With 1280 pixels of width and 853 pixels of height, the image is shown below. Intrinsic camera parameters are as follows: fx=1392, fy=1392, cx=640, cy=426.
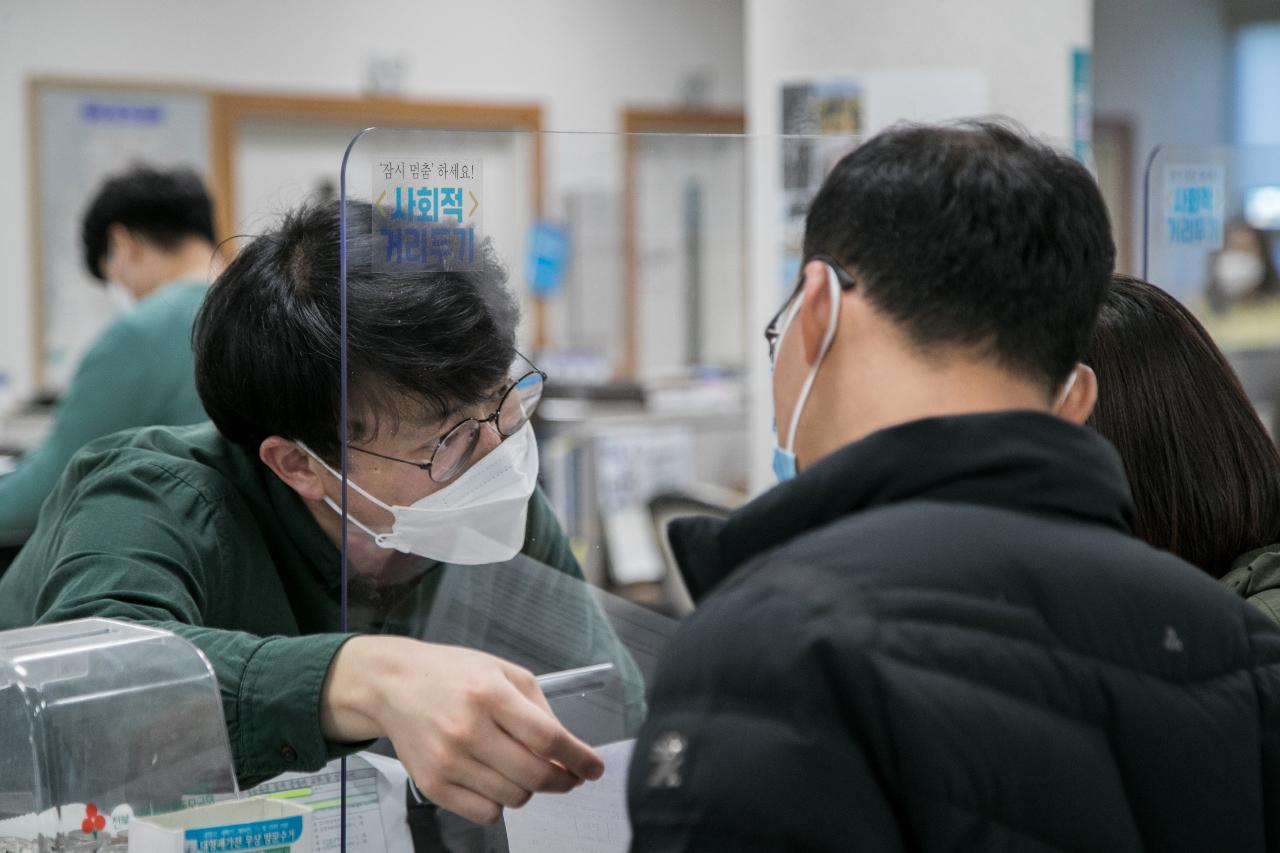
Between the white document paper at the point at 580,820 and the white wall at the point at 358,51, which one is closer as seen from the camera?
the white document paper at the point at 580,820

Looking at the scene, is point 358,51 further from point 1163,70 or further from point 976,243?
point 976,243

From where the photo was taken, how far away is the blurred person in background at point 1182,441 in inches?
52.2

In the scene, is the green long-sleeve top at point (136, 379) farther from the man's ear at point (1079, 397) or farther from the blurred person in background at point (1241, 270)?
the man's ear at point (1079, 397)

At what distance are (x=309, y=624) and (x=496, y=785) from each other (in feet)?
1.47

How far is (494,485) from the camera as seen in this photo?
1.34 meters

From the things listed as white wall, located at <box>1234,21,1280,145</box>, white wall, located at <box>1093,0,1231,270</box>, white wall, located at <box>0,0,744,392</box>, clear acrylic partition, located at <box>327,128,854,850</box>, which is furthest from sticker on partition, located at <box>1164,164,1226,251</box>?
white wall, located at <box>1234,21,1280,145</box>

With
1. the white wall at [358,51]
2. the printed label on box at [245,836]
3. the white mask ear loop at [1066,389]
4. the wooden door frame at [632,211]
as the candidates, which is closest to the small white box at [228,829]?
the printed label on box at [245,836]

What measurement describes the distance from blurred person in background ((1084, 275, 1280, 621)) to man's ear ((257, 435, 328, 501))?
0.76 meters

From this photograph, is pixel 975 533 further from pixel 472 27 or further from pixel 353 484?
pixel 472 27

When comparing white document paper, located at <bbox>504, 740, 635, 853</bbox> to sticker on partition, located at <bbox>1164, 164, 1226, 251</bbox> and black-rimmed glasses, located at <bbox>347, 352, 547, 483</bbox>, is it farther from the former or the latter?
sticker on partition, located at <bbox>1164, 164, 1226, 251</bbox>

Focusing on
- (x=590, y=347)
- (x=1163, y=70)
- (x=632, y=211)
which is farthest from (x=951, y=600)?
(x=1163, y=70)

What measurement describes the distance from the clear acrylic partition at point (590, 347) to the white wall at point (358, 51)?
1.33 feet

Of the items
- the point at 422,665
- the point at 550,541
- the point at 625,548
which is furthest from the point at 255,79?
the point at 422,665

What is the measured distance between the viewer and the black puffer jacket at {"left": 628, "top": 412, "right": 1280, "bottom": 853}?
0.72m
